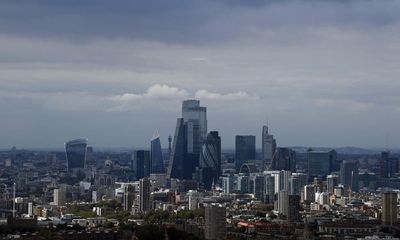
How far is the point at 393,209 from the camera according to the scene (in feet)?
164

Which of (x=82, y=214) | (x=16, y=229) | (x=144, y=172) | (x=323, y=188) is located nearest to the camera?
(x=16, y=229)

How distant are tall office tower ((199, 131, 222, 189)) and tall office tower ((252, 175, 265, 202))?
8351 mm

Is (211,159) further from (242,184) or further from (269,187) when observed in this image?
(269,187)

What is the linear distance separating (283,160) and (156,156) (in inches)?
499

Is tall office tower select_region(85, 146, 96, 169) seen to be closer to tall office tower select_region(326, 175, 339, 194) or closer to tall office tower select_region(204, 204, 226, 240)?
tall office tower select_region(326, 175, 339, 194)

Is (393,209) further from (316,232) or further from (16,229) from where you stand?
(16,229)

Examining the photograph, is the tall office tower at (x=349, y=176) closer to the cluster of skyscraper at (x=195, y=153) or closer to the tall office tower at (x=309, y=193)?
the tall office tower at (x=309, y=193)

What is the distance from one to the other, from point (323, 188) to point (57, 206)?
966 inches

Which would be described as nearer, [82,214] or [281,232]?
[281,232]

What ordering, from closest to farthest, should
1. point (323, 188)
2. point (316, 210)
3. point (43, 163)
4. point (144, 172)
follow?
point (316, 210), point (323, 188), point (144, 172), point (43, 163)

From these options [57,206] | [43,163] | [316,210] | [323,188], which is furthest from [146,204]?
[43,163]

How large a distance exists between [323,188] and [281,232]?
117 feet

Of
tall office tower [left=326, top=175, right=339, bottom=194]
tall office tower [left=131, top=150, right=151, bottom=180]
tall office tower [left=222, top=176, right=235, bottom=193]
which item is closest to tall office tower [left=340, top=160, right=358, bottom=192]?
tall office tower [left=326, top=175, right=339, bottom=194]

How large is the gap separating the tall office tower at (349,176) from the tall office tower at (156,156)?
1684 centimetres
